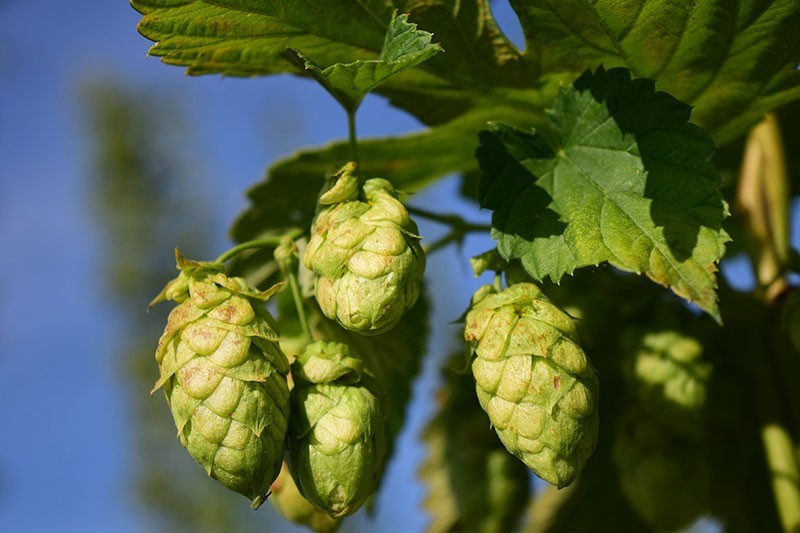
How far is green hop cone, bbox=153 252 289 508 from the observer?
5.24ft

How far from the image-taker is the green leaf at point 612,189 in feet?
5.59

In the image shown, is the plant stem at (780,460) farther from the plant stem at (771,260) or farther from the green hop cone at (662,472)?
the green hop cone at (662,472)

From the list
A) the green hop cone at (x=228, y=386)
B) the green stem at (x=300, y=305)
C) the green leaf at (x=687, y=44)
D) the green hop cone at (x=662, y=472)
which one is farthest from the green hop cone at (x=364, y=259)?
the green hop cone at (x=662, y=472)

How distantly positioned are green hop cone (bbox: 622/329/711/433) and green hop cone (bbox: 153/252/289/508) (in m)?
1.07

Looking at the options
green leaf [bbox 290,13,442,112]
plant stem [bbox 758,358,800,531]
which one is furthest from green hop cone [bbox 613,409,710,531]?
green leaf [bbox 290,13,442,112]

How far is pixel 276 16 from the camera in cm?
196

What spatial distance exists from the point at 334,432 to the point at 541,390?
0.39 meters

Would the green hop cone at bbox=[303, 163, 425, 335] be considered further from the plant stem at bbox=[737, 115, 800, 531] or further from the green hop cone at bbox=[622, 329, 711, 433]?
the plant stem at bbox=[737, 115, 800, 531]

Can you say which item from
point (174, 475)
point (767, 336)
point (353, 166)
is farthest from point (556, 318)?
point (174, 475)

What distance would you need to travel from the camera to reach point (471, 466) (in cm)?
279

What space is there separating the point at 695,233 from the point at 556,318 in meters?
0.30

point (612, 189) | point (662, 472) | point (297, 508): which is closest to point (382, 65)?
A: point (612, 189)

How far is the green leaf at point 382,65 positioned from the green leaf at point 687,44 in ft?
0.97

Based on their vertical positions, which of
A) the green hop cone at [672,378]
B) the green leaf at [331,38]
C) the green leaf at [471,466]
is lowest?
the green leaf at [471,466]
